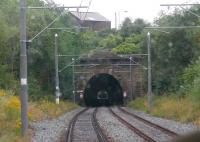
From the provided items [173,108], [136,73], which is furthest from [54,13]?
[173,108]

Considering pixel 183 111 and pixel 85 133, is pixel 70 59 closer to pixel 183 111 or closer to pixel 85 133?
pixel 183 111

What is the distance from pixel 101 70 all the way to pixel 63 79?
955 centimetres

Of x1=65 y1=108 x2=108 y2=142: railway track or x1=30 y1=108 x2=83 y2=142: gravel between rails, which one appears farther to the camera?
x1=30 y1=108 x2=83 y2=142: gravel between rails

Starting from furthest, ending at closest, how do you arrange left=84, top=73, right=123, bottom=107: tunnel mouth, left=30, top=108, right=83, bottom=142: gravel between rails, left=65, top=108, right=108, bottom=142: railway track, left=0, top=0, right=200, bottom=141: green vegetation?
1. left=84, top=73, right=123, bottom=107: tunnel mouth
2. left=0, top=0, right=200, bottom=141: green vegetation
3. left=30, top=108, right=83, bottom=142: gravel between rails
4. left=65, top=108, right=108, bottom=142: railway track

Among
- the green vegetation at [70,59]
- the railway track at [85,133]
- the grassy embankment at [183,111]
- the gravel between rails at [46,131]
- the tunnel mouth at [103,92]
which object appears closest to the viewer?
the railway track at [85,133]

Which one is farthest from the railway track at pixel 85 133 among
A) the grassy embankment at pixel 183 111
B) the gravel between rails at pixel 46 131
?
the grassy embankment at pixel 183 111

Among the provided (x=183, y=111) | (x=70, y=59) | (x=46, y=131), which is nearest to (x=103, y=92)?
(x=70, y=59)

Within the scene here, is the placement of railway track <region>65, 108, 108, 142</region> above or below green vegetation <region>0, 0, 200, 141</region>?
below

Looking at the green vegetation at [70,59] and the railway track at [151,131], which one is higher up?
the green vegetation at [70,59]

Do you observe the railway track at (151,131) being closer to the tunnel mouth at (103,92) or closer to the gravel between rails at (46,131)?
the gravel between rails at (46,131)

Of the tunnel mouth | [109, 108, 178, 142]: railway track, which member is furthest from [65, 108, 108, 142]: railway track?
the tunnel mouth

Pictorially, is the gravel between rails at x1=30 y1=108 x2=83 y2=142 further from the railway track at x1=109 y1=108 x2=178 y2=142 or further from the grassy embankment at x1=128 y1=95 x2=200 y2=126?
the grassy embankment at x1=128 y1=95 x2=200 y2=126

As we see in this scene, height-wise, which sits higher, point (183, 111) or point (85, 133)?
point (183, 111)

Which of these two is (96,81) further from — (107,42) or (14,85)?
(14,85)
